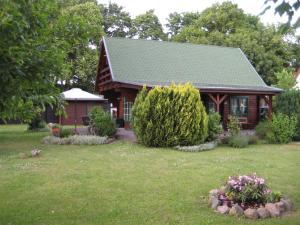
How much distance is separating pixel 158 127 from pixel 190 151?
1.69 m

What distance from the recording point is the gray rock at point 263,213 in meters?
5.89

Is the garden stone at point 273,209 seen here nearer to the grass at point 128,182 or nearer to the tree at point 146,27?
the grass at point 128,182

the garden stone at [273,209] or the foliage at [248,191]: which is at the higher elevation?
the foliage at [248,191]

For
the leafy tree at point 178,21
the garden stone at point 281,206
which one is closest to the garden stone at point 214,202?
the garden stone at point 281,206

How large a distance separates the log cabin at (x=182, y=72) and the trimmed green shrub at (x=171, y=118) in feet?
16.8

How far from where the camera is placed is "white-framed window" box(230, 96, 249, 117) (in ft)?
77.9

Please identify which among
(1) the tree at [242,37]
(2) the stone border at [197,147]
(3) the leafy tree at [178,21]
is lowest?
(2) the stone border at [197,147]

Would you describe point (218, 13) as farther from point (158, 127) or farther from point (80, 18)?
point (80, 18)

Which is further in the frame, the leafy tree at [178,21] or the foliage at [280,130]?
the leafy tree at [178,21]

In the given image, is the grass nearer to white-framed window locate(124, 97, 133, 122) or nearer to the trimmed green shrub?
the trimmed green shrub

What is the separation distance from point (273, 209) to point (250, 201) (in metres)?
0.39

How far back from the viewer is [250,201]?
628cm

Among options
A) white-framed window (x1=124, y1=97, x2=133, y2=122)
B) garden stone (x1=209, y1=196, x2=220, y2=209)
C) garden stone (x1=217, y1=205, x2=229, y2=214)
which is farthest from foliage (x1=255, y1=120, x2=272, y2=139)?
garden stone (x1=217, y1=205, x2=229, y2=214)

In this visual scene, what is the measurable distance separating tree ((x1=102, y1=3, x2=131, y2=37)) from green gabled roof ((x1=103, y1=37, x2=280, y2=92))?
2130 cm
